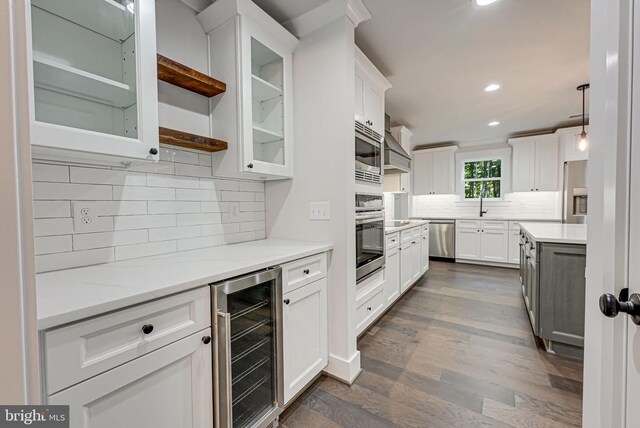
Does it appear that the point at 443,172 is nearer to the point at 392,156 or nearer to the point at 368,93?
the point at 392,156

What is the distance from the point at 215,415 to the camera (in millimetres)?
1082

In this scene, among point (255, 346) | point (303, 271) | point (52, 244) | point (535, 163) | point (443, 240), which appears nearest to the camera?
point (52, 244)

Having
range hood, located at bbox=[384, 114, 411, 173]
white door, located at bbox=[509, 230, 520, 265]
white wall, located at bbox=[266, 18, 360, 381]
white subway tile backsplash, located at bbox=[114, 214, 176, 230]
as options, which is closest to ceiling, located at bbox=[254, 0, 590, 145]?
white wall, located at bbox=[266, 18, 360, 381]

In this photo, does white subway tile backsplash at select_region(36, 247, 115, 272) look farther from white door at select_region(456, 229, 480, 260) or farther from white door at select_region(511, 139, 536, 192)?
white door at select_region(511, 139, 536, 192)

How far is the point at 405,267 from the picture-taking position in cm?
328

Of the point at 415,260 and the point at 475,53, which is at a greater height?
the point at 475,53

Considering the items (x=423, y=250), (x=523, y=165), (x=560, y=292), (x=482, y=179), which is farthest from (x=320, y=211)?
(x=482, y=179)

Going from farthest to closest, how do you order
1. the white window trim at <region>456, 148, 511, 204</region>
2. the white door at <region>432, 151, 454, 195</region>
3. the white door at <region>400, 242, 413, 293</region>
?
the white door at <region>432, 151, 454, 195</region> < the white window trim at <region>456, 148, 511, 204</region> < the white door at <region>400, 242, 413, 293</region>

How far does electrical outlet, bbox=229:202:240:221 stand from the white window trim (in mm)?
5415

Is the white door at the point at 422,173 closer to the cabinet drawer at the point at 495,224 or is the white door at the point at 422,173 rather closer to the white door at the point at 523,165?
the cabinet drawer at the point at 495,224

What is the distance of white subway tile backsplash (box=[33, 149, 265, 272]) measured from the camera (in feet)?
3.75

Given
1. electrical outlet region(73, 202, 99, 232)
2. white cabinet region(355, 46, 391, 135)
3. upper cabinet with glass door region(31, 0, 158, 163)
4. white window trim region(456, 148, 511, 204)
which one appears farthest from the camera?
white window trim region(456, 148, 511, 204)

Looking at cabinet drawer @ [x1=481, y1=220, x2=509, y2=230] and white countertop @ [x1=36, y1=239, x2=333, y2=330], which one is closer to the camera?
white countertop @ [x1=36, y1=239, x2=333, y2=330]

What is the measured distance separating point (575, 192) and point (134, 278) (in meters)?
5.96
